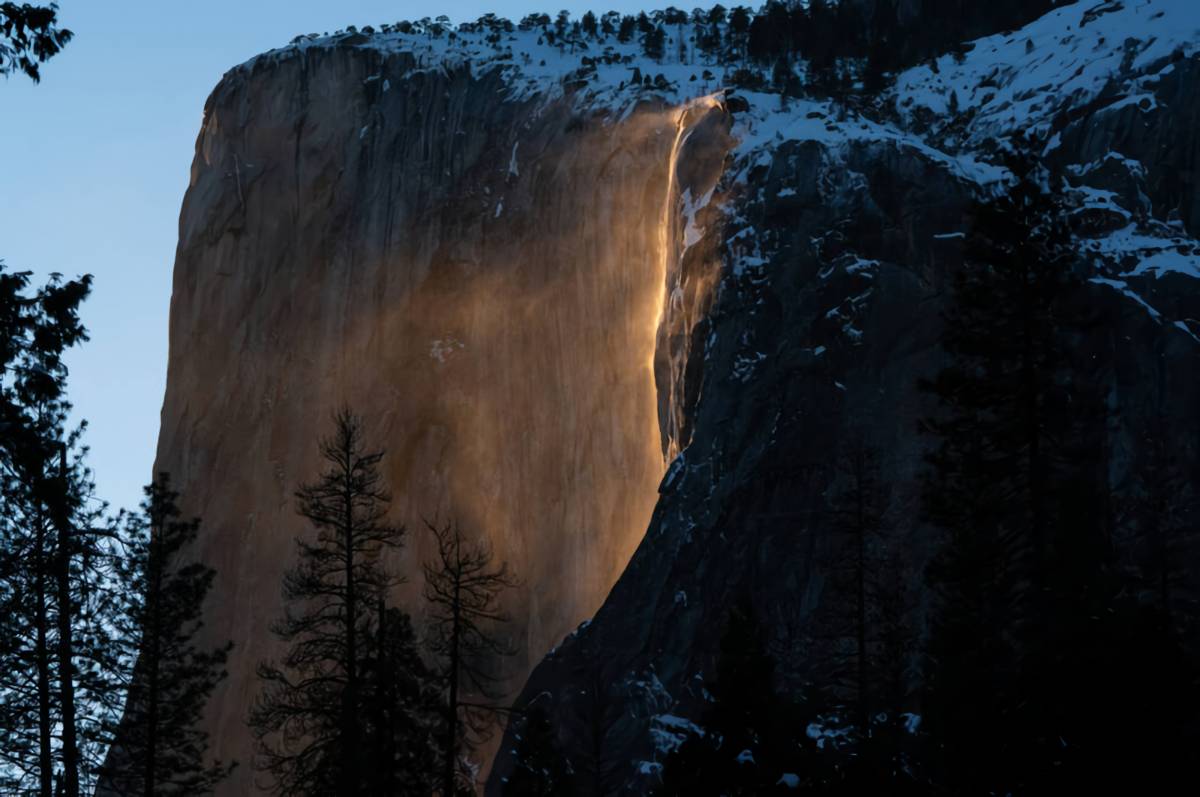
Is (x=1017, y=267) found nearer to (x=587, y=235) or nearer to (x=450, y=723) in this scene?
(x=450, y=723)

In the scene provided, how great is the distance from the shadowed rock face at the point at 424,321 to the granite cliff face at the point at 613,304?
0.40ft

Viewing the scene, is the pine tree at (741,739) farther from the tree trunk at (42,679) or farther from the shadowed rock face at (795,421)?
the tree trunk at (42,679)

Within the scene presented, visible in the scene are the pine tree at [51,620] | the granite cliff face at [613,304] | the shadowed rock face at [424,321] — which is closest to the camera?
the pine tree at [51,620]

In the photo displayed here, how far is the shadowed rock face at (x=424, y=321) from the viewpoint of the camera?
171 feet

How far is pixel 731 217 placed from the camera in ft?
144

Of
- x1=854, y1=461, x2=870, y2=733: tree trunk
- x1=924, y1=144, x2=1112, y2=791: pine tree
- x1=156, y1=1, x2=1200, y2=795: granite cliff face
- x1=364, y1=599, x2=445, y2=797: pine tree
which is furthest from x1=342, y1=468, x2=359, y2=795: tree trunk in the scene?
x1=156, y1=1, x2=1200, y2=795: granite cliff face

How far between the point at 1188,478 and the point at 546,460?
78.4ft

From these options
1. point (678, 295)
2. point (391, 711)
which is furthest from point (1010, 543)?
point (678, 295)

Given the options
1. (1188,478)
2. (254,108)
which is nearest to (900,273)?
(1188,478)

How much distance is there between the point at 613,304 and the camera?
53938 millimetres

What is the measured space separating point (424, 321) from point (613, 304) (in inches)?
297

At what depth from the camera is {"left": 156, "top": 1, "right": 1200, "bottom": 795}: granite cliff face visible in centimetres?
3706

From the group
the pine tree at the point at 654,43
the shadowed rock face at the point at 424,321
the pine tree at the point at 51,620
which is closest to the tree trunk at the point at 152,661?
the pine tree at the point at 51,620

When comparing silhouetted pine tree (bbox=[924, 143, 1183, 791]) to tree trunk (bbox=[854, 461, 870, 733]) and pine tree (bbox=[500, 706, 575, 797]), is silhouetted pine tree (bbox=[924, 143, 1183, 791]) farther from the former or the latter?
pine tree (bbox=[500, 706, 575, 797])
